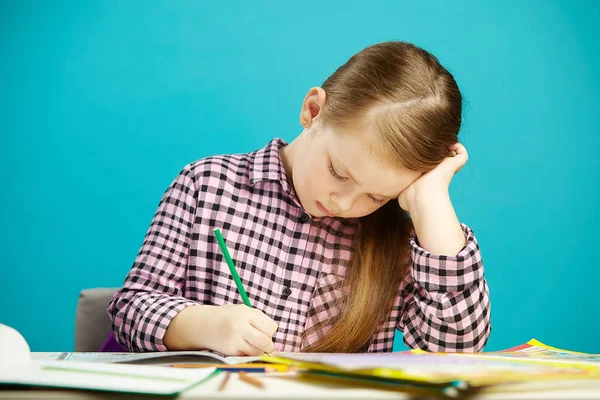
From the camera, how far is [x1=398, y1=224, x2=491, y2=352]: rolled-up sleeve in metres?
0.73

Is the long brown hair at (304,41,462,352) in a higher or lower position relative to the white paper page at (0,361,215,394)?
higher

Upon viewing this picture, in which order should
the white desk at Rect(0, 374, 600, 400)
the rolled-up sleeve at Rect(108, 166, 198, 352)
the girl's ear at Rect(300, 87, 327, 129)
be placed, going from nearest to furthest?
the white desk at Rect(0, 374, 600, 400) → the rolled-up sleeve at Rect(108, 166, 198, 352) → the girl's ear at Rect(300, 87, 327, 129)

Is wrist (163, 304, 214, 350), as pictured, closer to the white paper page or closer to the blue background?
the white paper page

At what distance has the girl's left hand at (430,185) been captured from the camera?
0.77m

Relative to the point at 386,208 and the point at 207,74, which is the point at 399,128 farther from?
the point at 207,74

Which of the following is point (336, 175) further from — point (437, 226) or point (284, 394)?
point (284, 394)

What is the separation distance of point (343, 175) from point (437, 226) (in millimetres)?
128

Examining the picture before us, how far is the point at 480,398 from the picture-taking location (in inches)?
13.4

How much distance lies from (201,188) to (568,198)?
122 cm

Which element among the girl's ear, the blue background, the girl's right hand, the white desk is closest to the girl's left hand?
the girl's ear

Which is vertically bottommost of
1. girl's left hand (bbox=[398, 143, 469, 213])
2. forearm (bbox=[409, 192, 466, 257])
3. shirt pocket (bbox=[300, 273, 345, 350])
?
shirt pocket (bbox=[300, 273, 345, 350])

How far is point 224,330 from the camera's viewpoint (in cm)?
61

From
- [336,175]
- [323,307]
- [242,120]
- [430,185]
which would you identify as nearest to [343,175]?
[336,175]

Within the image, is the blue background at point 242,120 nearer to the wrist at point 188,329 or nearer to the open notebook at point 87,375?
the wrist at point 188,329
